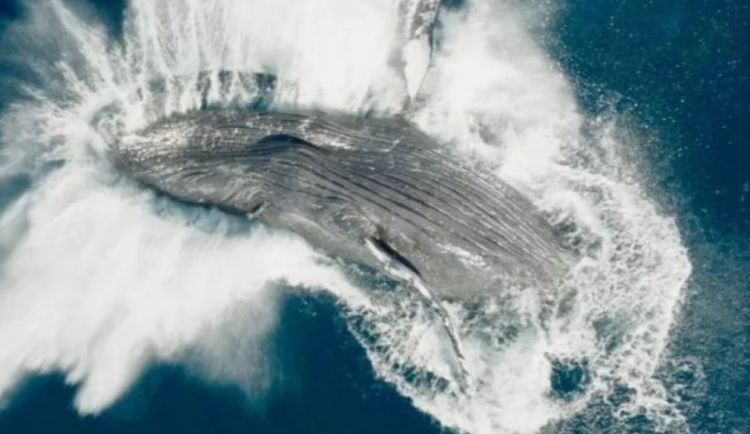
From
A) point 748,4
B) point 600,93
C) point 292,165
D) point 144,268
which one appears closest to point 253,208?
point 292,165

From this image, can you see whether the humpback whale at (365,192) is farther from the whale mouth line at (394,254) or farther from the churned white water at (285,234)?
the churned white water at (285,234)

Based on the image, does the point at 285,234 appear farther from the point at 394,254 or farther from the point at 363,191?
the point at 394,254

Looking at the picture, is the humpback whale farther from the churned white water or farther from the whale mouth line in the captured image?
the churned white water

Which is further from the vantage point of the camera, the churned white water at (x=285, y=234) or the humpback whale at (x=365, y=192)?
the churned white water at (x=285, y=234)

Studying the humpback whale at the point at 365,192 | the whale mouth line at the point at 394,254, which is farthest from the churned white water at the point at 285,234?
the whale mouth line at the point at 394,254

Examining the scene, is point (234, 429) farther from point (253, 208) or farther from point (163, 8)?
point (163, 8)

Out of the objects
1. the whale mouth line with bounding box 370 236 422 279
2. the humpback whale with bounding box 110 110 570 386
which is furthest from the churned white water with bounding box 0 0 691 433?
the whale mouth line with bounding box 370 236 422 279
